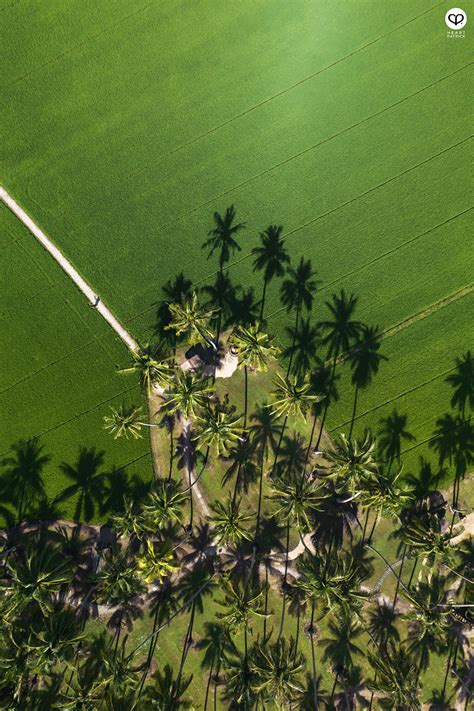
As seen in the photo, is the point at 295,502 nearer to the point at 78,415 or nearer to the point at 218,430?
the point at 218,430

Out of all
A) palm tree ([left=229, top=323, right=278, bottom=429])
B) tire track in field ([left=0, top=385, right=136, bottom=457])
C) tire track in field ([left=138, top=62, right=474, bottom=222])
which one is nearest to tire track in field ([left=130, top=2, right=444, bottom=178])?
tire track in field ([left=138, top=62, right=474, bottom=222])

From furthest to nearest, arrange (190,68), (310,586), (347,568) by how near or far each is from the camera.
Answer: (190,68)
(347,568)
(310,586)

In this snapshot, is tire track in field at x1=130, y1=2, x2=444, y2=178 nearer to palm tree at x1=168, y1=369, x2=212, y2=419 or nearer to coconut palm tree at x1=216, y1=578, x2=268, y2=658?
palm tree at x1=168, y1=369, x2=212, y2=419

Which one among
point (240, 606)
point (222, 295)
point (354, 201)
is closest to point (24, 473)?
point (240, 606)

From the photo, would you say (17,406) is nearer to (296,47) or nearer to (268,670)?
(268,670)

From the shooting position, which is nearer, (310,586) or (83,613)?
(310,586)

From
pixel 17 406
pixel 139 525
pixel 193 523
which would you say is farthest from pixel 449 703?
pixel 17 406
